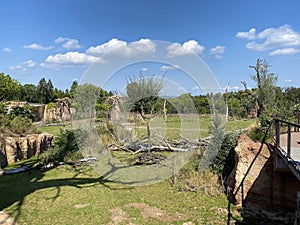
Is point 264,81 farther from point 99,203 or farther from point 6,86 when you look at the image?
point 6,86

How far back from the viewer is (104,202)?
519 centimetres

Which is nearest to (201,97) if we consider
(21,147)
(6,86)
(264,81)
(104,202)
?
(264,81)

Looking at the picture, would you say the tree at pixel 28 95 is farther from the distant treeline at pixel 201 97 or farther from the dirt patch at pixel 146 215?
the dirt patch at pixel 146 215

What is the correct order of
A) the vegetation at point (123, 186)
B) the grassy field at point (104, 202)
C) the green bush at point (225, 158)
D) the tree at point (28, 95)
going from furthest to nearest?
the tree at point (28, 95) < the green bush at point (225, 158) < the vegetation at point (123, 186) < the grassy field at point (104, 202)

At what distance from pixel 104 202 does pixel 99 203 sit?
11cm

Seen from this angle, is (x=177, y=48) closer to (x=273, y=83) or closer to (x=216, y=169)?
(x=216, y=169)

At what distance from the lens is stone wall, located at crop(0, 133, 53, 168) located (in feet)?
27.8

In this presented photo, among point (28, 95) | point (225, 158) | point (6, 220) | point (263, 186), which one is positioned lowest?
point (6, 220)

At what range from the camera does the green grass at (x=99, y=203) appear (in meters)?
4.45

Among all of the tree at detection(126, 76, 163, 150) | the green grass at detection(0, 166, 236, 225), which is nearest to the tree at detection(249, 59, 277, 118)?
the tree at detection(126, 76, 163, 150)

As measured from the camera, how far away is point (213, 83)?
7.34m

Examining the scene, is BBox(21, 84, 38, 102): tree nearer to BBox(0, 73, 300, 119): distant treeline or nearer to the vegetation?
BBox(0, 73, 300, 119): distant treeline

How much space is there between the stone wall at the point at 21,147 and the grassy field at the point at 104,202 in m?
1.69

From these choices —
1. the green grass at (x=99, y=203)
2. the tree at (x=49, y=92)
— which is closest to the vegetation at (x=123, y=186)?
the green grass at (x=99, y=203)
